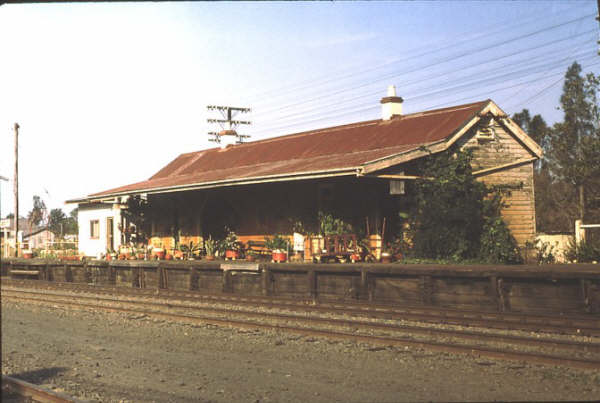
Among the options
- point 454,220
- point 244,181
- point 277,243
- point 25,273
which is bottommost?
point 25,273

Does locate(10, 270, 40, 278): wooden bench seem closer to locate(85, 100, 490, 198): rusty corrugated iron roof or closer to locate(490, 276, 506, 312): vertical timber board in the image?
locate(85, 100, 490, 198): rusty corrugated iron roof

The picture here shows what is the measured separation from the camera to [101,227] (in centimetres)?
2733

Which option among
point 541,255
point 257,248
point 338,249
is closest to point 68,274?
point 257,248

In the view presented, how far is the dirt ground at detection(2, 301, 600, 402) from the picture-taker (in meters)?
5.74

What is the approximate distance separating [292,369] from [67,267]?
558 inches

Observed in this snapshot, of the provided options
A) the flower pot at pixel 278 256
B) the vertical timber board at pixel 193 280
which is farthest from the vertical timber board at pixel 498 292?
the vertical timber board at pixel 193 280

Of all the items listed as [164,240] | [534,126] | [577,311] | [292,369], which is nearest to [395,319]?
[577,311]

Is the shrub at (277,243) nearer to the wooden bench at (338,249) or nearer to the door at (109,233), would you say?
the wooden bench at (338,249)

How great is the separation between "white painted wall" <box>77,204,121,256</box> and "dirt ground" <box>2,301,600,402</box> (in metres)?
16.8

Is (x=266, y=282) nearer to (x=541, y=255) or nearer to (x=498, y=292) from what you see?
(x=498, y=292)

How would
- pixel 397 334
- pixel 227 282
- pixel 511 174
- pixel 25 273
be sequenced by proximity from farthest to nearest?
pixel 25 273
pixel 511 174
pixel 227 282
pixel 397 334

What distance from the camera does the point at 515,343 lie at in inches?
310

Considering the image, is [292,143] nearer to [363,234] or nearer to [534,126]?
[363,234]

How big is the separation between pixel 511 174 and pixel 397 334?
10.8 m
